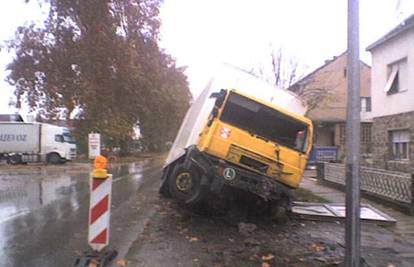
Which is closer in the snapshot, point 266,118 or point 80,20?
point 266,118

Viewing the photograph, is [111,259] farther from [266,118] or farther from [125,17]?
[125,17]

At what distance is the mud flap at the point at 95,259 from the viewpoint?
24.9 feet

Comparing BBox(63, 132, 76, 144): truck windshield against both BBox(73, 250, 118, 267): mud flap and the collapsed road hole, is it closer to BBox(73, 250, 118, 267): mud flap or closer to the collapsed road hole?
the collapsed road hole

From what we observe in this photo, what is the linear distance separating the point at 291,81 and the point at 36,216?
1081 inches

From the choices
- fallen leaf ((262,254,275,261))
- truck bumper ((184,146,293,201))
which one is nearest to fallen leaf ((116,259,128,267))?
fallen leaf ((262,254,275,261))

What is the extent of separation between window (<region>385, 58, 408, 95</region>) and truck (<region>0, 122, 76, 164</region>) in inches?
1077

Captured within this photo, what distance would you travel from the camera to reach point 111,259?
8.14 metres

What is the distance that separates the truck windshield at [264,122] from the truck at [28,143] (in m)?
33.2

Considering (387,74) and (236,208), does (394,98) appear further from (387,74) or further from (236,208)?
(236,208)

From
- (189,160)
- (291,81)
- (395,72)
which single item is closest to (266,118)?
(189,160)

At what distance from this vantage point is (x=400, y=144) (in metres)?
23.0

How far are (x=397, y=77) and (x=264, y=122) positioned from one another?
12891 mm

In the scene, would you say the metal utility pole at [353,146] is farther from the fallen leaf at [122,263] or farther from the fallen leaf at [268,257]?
the fallen leaf at [122,263]

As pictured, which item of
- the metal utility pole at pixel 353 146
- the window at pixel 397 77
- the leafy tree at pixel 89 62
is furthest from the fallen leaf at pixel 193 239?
the leafy tree at pixel 89 62
